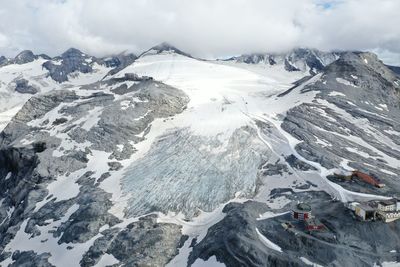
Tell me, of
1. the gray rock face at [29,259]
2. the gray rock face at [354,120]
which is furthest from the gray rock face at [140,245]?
the gray rock face at [354,120]

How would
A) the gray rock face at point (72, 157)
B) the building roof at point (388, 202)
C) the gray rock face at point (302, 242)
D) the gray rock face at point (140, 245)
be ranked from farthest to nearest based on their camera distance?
the gray rock face at point (72, 157) < the gray rock face at point (140, 245) < the building roof at point (388, 202) < the gray rock face at point (302, 242)

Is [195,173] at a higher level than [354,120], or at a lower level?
lower

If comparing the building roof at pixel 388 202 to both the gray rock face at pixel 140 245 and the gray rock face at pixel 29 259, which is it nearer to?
the gray rock face at pixel 140 245

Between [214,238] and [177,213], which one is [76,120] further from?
[214,238]

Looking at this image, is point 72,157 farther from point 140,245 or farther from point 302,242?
point 302,242

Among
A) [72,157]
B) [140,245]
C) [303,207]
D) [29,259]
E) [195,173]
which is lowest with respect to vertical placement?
[29,259]

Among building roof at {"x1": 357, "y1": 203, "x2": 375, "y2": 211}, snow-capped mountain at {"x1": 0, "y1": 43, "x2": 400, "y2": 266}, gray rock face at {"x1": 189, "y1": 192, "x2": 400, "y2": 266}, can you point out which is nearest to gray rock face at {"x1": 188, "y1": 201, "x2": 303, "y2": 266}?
gray rock face at {"x1": 189, "y1": 192, "x2": 400, "y2": 266}

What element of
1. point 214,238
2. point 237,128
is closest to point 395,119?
point 237,128

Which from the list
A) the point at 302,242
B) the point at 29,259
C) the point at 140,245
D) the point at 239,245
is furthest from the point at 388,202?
the point at 29,259

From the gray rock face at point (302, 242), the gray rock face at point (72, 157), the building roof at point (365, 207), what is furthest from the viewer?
the gray rock face at point (72, 157)
